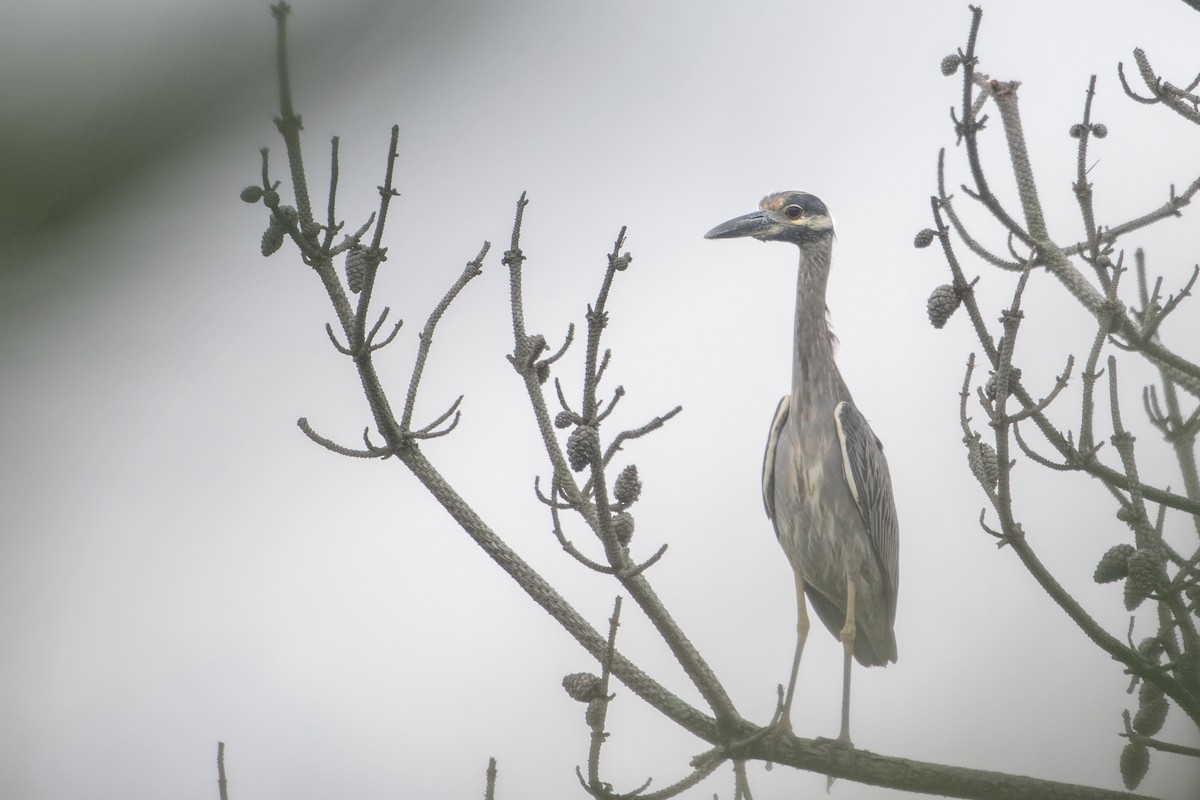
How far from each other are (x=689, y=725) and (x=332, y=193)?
5.89 ft

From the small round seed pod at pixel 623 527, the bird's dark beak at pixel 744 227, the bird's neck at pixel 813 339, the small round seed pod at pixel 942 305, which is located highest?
the bird's dark beak at pixel 744 227

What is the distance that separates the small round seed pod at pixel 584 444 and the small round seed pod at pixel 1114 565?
1493 millimetres

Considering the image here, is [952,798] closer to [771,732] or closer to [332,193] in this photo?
[771,732]

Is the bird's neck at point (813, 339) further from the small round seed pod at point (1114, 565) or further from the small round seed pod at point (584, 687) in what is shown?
the small round seed pod at point (584, 687)

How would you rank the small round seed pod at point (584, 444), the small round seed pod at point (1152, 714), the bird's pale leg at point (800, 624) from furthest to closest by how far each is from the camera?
the bird's pale leg at point (800, 624), the small round seed pod at point (1152, 714), the small round seed pod at point (584, 444)

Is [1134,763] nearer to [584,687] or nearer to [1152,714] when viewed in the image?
[1152,714]

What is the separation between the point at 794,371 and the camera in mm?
5562

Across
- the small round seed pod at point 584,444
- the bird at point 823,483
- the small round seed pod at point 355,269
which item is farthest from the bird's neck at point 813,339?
the small round seed pod at point 355,269

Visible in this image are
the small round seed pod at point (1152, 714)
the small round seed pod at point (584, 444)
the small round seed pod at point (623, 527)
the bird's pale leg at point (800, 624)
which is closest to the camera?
the small round seed pod at point (584, 444)

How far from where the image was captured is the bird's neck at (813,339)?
550cm

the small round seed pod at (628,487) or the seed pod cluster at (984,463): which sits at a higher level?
the seed pod cluster at (984,463)

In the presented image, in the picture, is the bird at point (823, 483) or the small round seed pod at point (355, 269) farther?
the bird at point (823, 483)

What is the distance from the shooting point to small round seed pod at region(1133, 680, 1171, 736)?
10.2ft

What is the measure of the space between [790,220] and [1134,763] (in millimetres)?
3383
